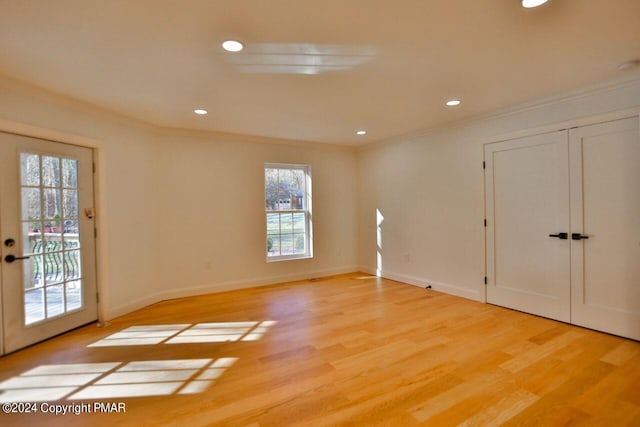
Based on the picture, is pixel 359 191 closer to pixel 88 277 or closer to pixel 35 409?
pixel 88 277

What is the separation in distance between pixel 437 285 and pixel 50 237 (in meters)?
4.80

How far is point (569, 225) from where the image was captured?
330cm

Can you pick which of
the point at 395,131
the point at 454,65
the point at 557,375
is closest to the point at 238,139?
the point at 395,131

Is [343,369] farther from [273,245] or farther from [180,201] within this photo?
[180,201]

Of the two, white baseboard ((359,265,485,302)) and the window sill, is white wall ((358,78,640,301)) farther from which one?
the window sill

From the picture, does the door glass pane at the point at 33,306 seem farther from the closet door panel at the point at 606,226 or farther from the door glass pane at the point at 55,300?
the closet door panel at the point at 606,226

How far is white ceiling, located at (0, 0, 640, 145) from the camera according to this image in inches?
74.1

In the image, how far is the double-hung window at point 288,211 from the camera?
542 centimetres

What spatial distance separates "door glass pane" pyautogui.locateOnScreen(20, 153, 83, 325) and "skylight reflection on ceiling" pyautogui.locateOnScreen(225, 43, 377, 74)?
7.47 feet

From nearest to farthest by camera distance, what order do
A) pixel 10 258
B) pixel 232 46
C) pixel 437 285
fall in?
pixel 232 46 < pixel 10 258 < pixel 437 285

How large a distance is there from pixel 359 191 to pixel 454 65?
3.67m

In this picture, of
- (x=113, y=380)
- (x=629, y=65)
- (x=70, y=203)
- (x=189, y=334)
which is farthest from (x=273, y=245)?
(x=629, y=65)

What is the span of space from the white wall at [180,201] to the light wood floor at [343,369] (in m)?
0.80

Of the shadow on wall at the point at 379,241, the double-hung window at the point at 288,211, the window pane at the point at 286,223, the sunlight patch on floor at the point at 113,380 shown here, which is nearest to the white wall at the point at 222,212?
the double-hung window at the point at 288,211
